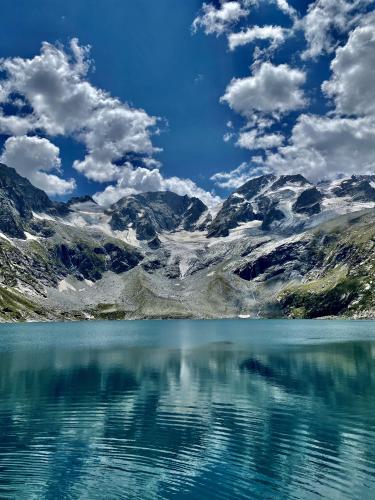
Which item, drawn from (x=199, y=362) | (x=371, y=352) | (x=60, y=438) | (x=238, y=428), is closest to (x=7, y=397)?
(x=60, y=438)

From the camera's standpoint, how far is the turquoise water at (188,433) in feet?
102

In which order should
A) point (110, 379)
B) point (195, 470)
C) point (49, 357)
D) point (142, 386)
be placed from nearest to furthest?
point (195, 470) → point (142, 386) → point (110, 379) → point (49, 357)

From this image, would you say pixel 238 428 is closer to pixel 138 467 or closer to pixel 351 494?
pixel 138 467

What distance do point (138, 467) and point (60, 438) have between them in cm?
1186

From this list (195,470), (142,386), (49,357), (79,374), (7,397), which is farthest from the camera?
(49,357)

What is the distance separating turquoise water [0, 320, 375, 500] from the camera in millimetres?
31188

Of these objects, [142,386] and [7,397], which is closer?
[7,397]

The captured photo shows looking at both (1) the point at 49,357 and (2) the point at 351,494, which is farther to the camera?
(1) the point at 49,357

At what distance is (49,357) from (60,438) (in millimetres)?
75263

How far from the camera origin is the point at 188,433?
44500 mm

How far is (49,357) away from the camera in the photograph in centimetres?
11431

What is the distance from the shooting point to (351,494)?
29562 millimetres

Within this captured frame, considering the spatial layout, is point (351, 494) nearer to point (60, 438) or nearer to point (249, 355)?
point (60, 438)

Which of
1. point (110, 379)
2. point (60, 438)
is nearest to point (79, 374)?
point (110, 379)
